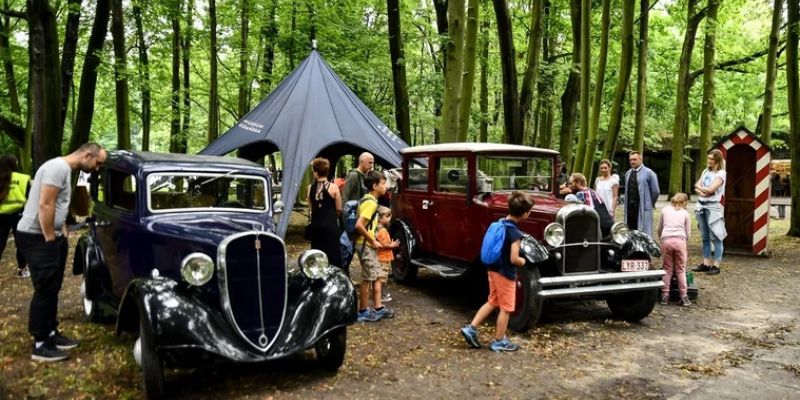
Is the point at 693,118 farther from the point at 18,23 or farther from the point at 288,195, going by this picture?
the point at 18,23

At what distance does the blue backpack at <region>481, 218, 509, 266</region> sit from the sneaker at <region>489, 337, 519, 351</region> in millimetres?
769

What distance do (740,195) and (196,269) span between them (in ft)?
36.3

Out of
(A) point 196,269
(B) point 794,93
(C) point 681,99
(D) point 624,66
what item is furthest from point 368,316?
(C) point 681,99

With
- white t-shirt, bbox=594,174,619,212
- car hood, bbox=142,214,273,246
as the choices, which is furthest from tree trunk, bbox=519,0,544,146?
car hood, bbox=142,214,273,246

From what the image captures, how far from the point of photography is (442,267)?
740 cm

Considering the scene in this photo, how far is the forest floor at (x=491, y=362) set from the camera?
4.34 metres

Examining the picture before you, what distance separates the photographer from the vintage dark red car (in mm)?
5973

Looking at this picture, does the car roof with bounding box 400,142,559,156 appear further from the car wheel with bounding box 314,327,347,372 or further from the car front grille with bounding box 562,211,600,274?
the car wheel with bounding box 314,327,347,372

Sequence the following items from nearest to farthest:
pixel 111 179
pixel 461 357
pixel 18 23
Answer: pixel 461 357, pixel 111 179, pixel 18 23

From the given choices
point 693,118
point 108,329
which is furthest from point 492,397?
point 693,118

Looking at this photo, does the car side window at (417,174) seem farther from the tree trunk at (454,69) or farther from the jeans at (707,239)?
the jeans at (707,239)

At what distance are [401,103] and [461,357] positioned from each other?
32.3 ft

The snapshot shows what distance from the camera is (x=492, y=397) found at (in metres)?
4.23

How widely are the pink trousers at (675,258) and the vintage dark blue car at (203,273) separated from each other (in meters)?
4.32
